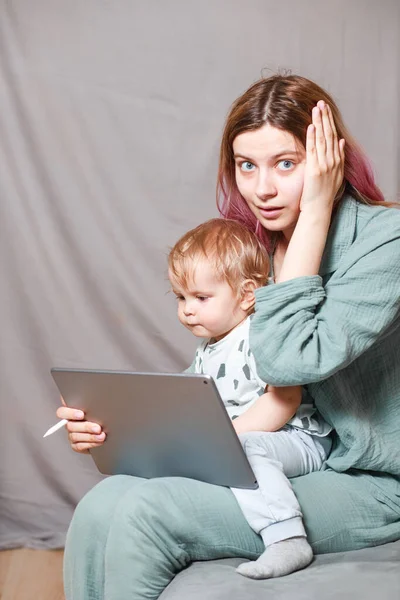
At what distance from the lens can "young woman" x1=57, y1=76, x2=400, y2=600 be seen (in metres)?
1.56

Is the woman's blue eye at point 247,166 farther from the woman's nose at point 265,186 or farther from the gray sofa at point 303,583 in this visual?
the gray sofa at point 303,583

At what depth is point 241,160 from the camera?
1.83 metres

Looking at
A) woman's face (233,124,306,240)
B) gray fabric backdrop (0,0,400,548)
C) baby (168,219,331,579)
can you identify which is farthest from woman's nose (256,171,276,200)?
gray fabric backdrop (0,0,400,548)

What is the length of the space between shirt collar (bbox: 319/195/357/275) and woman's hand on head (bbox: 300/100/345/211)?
0.09 meters

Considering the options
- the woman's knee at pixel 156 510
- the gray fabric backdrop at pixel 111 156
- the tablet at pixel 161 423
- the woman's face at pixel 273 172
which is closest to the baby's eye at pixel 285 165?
the woman's face at pixel 273 172

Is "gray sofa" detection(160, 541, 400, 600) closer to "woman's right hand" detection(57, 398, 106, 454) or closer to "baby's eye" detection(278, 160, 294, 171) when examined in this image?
"woman's right hand" detection(57, 398, 106, 454)

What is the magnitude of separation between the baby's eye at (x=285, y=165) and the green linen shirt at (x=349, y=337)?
0.44 feet

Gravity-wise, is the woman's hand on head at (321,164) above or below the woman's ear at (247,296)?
above

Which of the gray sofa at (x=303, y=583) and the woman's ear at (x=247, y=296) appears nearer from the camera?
the gray sofa at (x=303, y=583)

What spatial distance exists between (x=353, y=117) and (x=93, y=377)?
1.76 m

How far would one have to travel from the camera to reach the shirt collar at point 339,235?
5.82 ft

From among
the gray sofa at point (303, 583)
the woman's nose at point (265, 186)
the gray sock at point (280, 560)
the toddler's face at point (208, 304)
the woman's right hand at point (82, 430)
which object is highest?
the woman's nose at point (265, 186)

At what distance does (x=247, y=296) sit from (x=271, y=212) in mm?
165

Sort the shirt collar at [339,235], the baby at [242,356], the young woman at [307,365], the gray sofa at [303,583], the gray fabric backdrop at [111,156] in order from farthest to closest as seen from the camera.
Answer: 1. the gray fabric backdrop at [111,156]
2. the shirt collar at [339,235]
3. the baby at [242,356]
4. the young woman at [307,365]
5. the gray sofa at [303,583]
